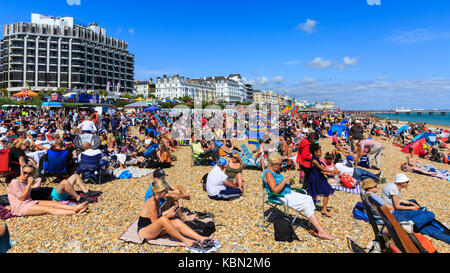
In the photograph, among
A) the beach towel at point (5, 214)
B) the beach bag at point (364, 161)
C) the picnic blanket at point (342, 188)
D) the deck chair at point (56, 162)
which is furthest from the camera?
the beach bag at point (364, 161)

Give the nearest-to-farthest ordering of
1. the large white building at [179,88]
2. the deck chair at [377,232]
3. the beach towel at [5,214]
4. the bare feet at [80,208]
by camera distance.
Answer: the deck chair at [377,232] → the beach towel at [5,214] → the bare feet at [80,208] → the large white building at [179,88]

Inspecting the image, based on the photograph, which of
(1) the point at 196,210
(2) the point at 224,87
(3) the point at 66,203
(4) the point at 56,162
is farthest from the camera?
(2) the point at 224,87

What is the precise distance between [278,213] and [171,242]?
220 cm

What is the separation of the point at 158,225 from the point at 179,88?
10900 centimetres

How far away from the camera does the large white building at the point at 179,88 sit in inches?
4279

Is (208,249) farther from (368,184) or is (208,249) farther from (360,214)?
(360,214)

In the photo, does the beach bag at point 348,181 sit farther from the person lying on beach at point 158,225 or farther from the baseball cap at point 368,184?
the person lying on beach at point 158,225

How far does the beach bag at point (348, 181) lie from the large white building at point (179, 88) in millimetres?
98372

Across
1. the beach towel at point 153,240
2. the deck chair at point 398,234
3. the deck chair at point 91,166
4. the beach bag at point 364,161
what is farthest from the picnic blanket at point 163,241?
the beach bag at point 364,161

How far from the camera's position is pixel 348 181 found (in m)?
6.66

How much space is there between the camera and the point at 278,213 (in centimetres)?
489

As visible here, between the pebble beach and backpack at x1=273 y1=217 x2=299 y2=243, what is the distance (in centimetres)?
9

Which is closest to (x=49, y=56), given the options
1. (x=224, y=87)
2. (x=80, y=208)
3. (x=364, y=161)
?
(x=224, y=87)
